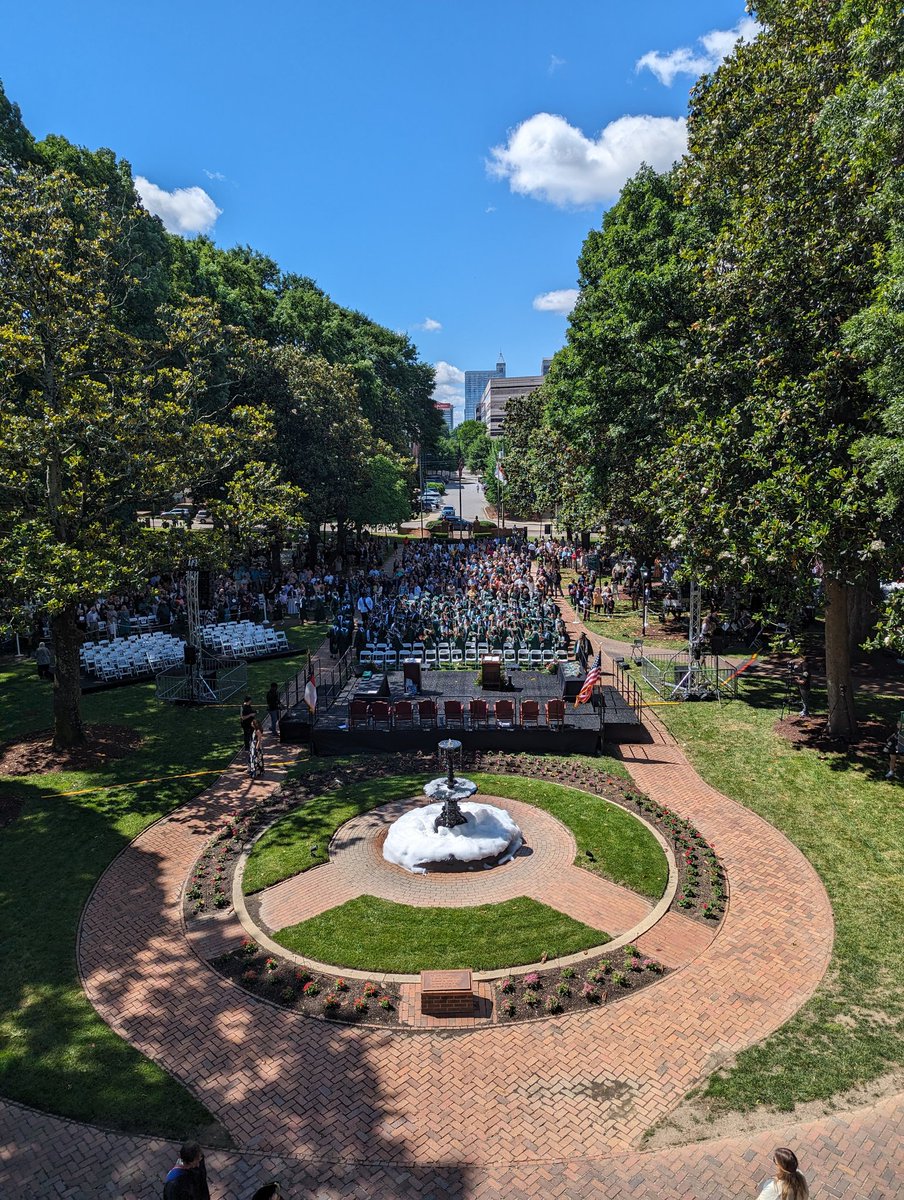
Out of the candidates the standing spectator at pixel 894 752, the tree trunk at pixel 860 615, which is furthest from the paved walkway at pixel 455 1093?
the tree trunk at pixel 860 615

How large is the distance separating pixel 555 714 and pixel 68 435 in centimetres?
1390

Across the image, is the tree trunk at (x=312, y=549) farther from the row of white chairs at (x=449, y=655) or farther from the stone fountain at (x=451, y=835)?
the stone fountain at (x=451, y=835)

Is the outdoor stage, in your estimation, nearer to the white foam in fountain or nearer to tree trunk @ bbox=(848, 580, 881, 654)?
the white foam in fountain

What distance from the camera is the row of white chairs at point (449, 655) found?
26.0 m

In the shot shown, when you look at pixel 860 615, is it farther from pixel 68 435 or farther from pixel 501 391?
pixel 501 391

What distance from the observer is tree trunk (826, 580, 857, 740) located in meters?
18.9

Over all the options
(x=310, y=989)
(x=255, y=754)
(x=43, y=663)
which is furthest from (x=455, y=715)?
(x=43, y=663)

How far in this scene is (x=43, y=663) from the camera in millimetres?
25062

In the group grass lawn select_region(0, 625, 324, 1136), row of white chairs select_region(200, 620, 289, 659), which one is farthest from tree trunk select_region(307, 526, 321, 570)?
grass lawn select_region(0, 625, 324, 1136)

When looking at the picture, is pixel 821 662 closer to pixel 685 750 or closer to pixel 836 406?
pixel 685 750

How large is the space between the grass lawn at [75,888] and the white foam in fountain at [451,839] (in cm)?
549

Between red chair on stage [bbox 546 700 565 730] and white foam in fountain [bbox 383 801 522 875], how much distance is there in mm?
4680

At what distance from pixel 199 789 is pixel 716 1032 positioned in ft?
40.5

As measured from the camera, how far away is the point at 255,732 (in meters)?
17.3
